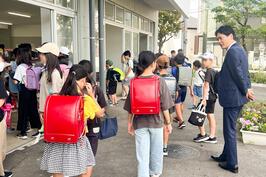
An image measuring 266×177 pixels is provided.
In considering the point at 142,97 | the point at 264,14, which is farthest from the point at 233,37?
the point at 264,14

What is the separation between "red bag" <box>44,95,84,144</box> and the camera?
259 centimetres

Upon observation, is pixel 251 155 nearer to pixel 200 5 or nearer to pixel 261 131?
pixel 261 131

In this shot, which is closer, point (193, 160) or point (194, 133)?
point (193, 160)

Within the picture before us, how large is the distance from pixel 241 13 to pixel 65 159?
19.3m

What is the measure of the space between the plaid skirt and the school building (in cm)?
351

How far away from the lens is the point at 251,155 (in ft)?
16.1

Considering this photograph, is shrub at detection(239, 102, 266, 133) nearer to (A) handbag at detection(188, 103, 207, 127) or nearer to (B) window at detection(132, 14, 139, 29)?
(A) handbag at detection(188, 103, 207, 127)

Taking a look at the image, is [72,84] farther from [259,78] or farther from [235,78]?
[259,78]

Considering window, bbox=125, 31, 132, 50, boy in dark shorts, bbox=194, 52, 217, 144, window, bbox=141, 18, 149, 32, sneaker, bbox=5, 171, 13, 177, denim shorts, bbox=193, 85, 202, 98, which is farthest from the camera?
window, bbox=141, 18, 149, 32

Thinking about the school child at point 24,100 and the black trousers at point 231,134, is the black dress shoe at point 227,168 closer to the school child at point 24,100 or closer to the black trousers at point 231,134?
the black trousers at point 231,134

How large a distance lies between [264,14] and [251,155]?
16.2 meters

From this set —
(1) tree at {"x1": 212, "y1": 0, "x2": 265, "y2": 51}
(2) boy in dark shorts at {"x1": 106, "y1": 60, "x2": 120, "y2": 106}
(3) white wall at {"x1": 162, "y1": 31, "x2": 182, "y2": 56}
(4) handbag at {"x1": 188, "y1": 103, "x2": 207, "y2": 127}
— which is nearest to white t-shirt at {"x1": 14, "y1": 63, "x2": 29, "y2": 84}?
(4) handbag at {"x1": 188, "y1": 103, "x2": 207, "y2": 127}

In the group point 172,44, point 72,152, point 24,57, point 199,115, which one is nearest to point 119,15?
point 24,57

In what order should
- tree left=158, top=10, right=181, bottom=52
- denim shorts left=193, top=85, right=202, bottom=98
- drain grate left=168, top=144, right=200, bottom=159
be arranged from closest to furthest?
drain grate left=168, top=144, right=200, bottom=159
denim shorts left=193, top=85, right=202, bottom=98
tree left=158, top=10, right=181, bottom=52
